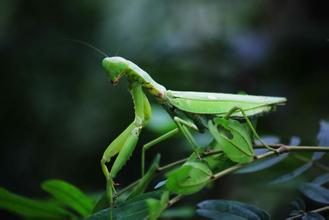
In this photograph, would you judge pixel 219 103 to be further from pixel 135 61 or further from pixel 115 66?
pixel 135 61

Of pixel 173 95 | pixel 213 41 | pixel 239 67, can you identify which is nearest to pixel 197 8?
pixel 213 41

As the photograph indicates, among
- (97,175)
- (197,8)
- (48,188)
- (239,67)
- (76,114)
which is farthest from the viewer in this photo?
(197,8)

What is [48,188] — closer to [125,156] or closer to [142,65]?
[125,156]

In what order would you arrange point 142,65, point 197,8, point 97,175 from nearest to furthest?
1. point 142,65
2. point 97,175
3. point 197,8

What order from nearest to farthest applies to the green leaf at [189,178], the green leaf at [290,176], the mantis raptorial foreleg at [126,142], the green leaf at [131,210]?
the green leaf at [189,178] → the green leaf at [131,210] → the mantis raptorial foreleg at [126,142] → the green leaf at [290,176]

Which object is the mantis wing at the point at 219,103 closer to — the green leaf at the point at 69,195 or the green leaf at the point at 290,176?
the green leaf at the point at 290,176

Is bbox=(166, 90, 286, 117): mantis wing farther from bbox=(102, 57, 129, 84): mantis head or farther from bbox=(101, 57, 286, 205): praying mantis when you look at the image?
bbox=(102, 57, 129, 84): mantis head

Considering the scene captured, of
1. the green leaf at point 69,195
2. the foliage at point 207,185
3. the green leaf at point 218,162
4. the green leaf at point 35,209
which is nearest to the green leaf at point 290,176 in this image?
the foliage at point 207,185
